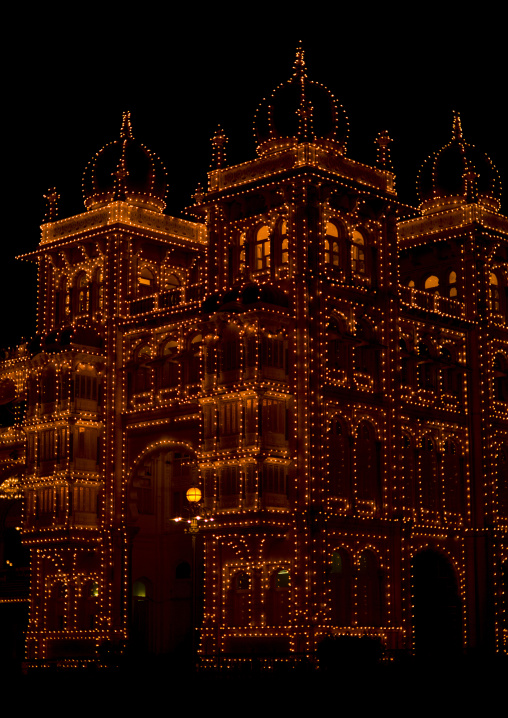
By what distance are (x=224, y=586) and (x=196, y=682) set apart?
36.2 ft

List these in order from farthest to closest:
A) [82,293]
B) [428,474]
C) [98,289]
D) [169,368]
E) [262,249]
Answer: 1. [82,293]
2. [98,289]
3. [428,474]
4. [169,368]
5. [262,249]

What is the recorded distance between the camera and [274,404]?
57844 millimetres

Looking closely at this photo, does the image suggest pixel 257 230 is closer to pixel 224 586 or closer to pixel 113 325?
pixel 113 325

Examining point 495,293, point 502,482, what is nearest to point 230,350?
point 502,482

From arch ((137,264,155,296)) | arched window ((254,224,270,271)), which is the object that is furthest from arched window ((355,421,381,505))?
arch ((137,264,155,296))

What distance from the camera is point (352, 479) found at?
59438 mm

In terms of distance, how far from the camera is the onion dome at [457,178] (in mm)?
67000

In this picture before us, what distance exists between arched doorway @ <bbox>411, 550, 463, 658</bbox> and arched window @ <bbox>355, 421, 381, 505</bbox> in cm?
515

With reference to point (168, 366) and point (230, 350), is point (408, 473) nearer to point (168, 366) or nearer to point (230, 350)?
point (230, 350)

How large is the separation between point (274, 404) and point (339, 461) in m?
3.50

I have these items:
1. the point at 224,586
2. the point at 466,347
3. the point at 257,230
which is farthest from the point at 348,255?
the point at 224,586

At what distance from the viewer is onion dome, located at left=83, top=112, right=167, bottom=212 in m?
65.8

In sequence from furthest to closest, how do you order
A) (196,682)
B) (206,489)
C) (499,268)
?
(499,268)
(206,489)
(196,682)

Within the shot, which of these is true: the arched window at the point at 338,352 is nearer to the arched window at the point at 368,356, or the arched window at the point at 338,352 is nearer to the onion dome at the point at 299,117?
the arched window at the point at 368,356
